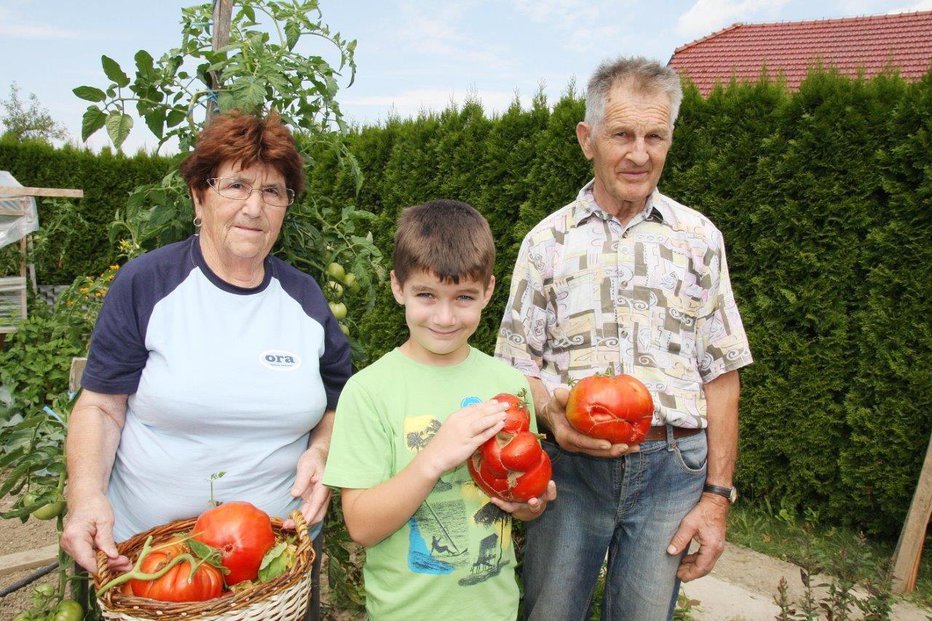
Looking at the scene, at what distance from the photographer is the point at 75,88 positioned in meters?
2.07

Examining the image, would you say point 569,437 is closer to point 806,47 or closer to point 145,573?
point 145,573

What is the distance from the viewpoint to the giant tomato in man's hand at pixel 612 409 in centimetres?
161

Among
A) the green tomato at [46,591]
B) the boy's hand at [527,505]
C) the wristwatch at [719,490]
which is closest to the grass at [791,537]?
the wristwatch at [719,490]

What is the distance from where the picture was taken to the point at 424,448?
1454 mm

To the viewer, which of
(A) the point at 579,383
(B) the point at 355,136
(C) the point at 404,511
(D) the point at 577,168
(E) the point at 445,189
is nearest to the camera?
(C) the point at 404,511

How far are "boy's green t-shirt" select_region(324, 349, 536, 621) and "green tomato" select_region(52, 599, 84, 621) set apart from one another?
39.7 inches

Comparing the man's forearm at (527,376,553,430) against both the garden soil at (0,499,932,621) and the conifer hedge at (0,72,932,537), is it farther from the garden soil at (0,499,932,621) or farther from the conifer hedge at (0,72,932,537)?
the conifer hedge at (0,72,932,537)

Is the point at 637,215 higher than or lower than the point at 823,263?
higher

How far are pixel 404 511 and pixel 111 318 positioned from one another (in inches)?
37.3

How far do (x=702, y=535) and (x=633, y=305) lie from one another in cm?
71

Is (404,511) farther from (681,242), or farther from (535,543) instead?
(681,242)

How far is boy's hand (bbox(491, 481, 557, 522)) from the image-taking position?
1.50 meters

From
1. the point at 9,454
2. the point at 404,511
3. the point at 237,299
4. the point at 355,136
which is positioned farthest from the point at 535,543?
the point at 355,136

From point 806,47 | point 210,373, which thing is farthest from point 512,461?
point 806,47
